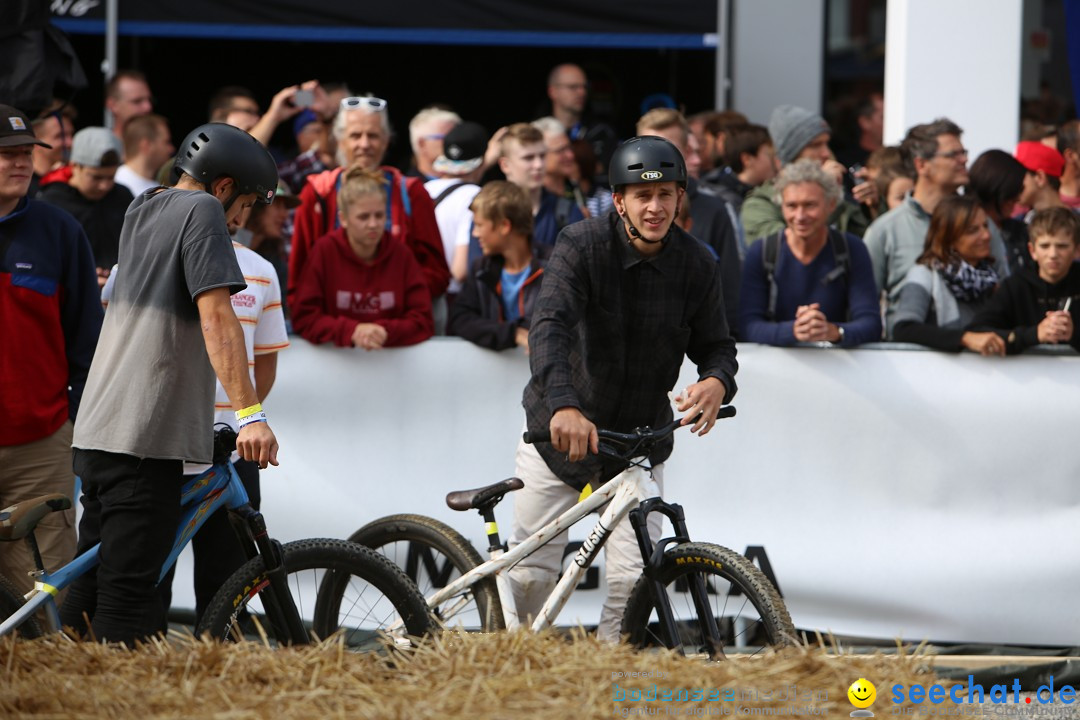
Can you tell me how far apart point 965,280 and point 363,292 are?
9.12 ft

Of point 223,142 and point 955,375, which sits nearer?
point 223,142

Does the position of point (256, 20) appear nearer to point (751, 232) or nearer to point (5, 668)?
point (751, 232)

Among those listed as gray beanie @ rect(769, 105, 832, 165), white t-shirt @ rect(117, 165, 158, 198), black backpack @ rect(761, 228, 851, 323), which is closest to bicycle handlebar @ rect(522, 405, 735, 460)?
black backpack @ rect(761, 228, 851, 323)

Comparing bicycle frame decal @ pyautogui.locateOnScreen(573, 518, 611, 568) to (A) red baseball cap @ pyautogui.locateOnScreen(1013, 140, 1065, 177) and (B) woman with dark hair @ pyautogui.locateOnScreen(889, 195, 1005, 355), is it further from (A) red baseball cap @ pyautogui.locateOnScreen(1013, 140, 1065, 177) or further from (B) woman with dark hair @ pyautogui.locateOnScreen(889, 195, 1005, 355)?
(A) red baseball cap @ pyautogui.locateOnScreen(1013, 140, 1065, 177)

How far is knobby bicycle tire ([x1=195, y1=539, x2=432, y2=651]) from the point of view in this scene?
5.03 meters

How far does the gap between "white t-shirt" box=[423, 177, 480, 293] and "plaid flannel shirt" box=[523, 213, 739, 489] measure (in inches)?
96.1

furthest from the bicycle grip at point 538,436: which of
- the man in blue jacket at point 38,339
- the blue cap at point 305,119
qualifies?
the blue cap at point 305,119

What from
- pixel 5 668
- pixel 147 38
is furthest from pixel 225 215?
pixel 147 38

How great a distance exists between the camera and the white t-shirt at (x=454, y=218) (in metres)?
8.07

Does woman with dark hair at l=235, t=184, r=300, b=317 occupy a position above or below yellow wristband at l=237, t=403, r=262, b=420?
above

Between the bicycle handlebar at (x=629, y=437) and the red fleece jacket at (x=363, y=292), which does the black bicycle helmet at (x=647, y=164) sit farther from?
the red fleece jacket at (x=363, y=292)

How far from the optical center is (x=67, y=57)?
7.54 metres

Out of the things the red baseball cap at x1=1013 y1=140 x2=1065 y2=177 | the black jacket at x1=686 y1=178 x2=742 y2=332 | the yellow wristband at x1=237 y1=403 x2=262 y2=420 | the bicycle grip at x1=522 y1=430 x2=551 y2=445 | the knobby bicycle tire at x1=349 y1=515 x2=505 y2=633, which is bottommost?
the knobby bicycle tire at x1=349 y1=515 x2=505 y2=633

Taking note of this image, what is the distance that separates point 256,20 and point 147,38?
7.67 feet
